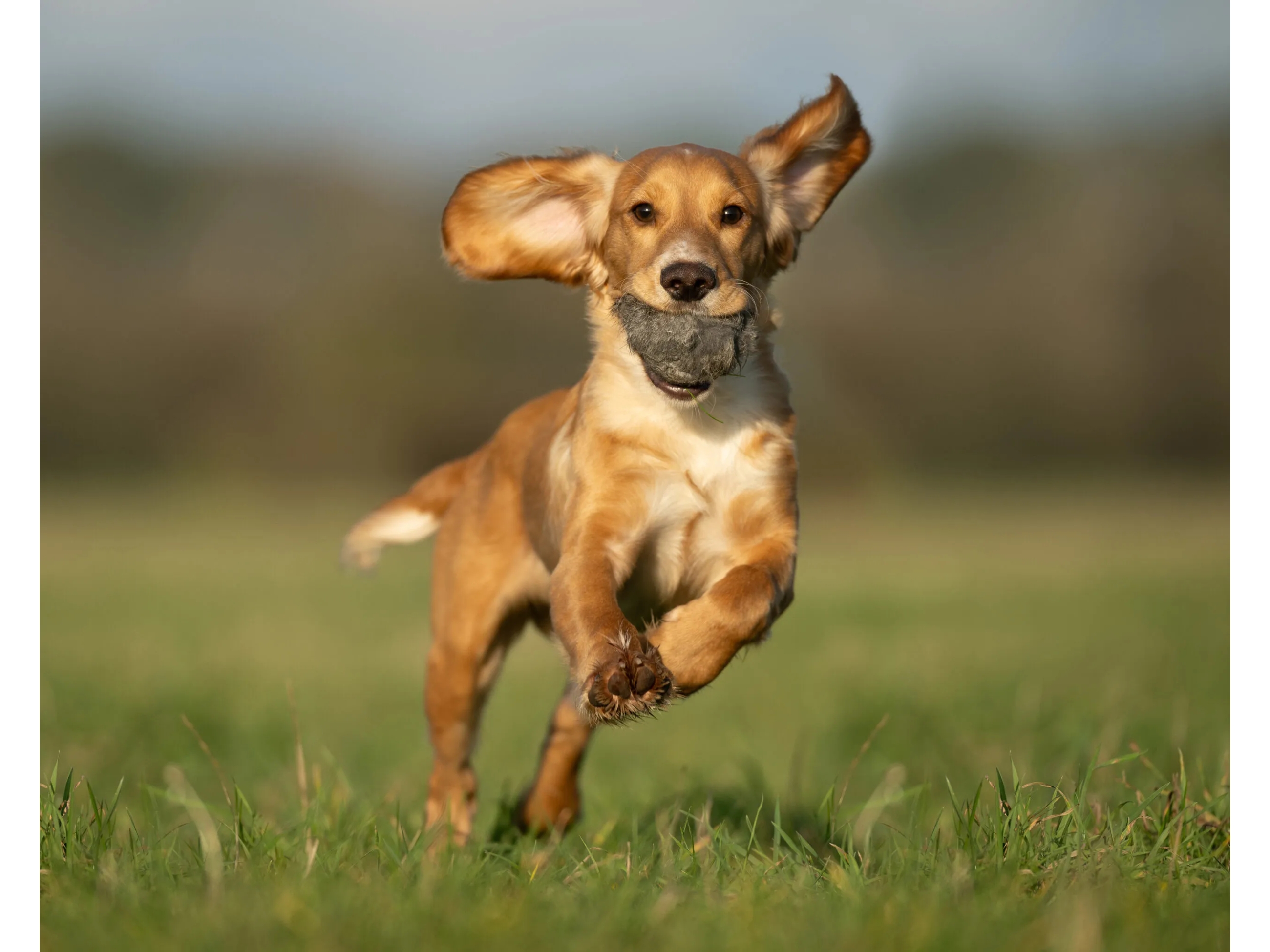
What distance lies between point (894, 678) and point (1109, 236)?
63.2 ft

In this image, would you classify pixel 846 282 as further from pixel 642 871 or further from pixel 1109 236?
pixel 642 871

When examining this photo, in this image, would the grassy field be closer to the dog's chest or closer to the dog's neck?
the dog's chest

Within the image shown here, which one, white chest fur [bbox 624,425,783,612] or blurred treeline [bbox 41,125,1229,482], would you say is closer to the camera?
white chest fur [bbox 624,425,783,612]

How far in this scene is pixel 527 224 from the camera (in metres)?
4.35

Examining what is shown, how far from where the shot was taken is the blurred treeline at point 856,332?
23672mm

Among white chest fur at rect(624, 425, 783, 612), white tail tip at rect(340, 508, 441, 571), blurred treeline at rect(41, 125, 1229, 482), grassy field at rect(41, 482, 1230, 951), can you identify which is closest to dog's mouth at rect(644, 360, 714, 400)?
white chest fur at rect(624, 425, 783, 612)

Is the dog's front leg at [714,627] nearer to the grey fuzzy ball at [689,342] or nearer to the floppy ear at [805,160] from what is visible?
the grey fuzzy ball at [689,342]

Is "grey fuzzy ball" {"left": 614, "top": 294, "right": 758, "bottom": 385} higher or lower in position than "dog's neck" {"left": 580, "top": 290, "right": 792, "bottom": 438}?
higher

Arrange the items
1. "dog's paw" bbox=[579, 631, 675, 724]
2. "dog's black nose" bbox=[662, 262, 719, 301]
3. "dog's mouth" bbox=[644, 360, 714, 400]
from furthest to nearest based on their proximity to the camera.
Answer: "dog's mouth" bbox=[644, 360, 714, 400], "dog's black nose" bbox=[662, 262, 719, 301], "dog's paw" bbox=[579, 631, 675, 724]

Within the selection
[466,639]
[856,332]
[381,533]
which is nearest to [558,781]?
[466,639]

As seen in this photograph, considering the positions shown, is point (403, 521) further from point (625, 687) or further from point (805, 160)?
point (625, 687)

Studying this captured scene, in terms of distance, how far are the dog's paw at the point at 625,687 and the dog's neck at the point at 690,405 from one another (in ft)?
3.01

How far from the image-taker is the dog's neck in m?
4.00

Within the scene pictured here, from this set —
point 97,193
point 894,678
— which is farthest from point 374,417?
point 894,678
